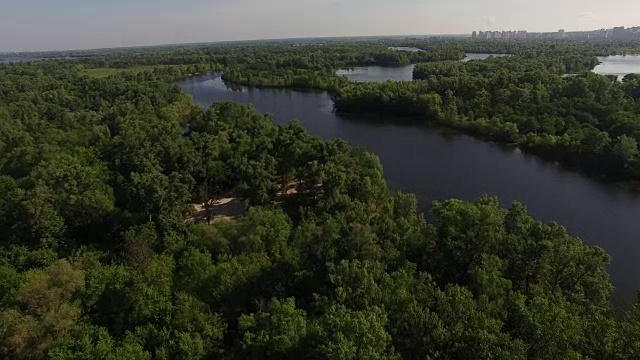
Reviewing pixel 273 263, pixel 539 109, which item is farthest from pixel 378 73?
pixel 273 263

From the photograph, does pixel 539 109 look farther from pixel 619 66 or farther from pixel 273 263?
pixel 619 66

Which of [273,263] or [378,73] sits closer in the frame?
[273,263]

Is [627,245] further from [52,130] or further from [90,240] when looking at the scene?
[52,130]

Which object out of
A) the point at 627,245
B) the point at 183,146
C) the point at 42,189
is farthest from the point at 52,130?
the point at 627,245

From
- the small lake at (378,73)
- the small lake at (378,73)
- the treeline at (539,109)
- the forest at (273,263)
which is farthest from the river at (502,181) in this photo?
the small lake at (378,73)

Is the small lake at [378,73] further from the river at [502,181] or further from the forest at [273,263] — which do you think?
the forest at [273,263]

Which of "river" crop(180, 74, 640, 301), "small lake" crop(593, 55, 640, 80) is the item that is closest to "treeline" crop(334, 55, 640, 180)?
"river" crop(180, 74, 640, 301)
